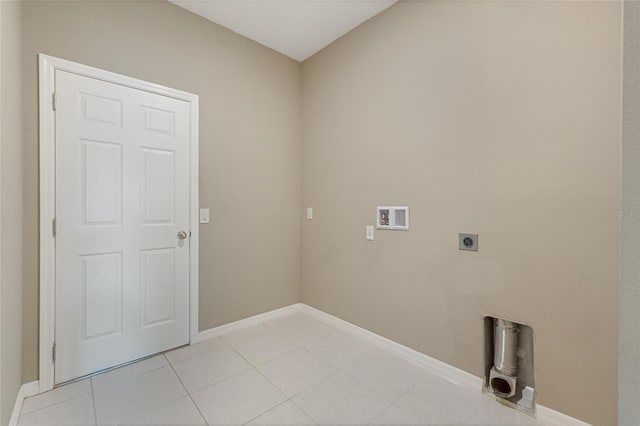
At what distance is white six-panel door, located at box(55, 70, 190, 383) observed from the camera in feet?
5.98

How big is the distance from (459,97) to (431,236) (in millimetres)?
982

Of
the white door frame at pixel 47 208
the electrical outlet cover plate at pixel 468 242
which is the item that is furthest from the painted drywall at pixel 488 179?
the white door frame at pixel 47 208

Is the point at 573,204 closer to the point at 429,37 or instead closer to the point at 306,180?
the point at 429,37

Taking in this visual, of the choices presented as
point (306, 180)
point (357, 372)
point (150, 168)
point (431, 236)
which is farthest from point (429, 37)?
point (357, 372)

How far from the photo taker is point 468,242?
182 cm

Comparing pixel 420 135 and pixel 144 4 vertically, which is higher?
pixel 144 4

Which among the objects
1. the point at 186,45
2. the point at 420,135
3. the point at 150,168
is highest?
the point at 186,45

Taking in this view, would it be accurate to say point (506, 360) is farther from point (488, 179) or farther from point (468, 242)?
point (488, 179)

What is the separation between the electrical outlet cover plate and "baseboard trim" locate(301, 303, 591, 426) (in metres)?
0.84

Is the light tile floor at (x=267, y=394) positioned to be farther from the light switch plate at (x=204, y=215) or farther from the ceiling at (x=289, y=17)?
the ceiling at (x=289, y=17)

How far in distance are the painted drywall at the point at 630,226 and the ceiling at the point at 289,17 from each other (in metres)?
2.20

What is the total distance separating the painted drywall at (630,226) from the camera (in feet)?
1.59

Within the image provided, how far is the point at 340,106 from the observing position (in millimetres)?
2666

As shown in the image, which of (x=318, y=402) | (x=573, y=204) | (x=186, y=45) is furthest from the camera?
(x=186, y=45)
